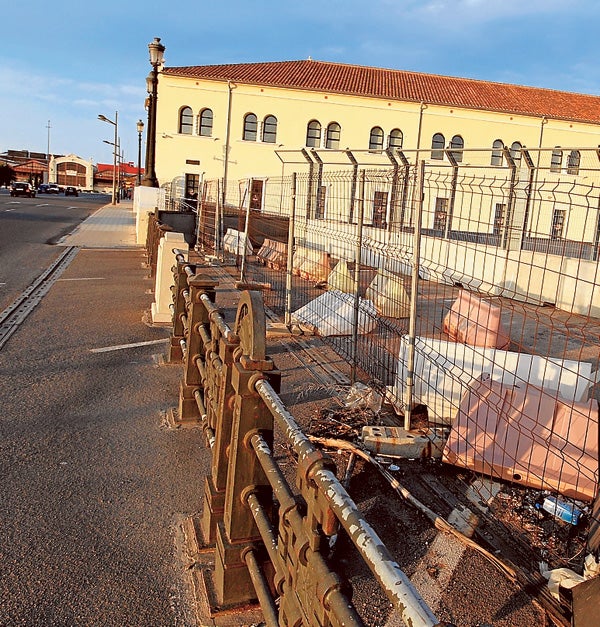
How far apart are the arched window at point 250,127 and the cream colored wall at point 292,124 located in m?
0.38

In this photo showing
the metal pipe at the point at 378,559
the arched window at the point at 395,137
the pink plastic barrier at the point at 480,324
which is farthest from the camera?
the arched window at the point at 395,137

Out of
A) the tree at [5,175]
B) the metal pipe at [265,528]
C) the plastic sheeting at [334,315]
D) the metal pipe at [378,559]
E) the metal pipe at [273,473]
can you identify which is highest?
the tree at [5,175]

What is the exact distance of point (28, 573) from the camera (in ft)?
9.04

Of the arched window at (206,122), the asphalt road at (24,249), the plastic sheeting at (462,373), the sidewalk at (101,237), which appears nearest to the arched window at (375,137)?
the arched window at (206,122)

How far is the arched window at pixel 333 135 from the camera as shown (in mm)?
39906

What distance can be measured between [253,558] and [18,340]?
213 inches

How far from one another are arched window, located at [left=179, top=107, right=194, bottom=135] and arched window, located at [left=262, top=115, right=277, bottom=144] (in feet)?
15.7

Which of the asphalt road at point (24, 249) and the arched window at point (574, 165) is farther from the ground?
the arched window at point (574, 165)

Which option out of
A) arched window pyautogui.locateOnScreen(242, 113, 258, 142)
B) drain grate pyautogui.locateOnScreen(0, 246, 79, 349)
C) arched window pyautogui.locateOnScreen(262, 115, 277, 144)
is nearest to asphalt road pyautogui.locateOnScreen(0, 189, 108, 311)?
drain grate pyautogui.locateOnScreen(0, 246, 79, 349)

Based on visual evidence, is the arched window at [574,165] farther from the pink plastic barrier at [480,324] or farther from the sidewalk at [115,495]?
the sidewalk at [115,495]

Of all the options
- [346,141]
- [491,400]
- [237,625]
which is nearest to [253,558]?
[237,625]

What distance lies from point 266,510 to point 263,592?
34cm

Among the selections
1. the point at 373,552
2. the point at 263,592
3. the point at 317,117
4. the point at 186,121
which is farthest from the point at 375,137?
the point at 373,552

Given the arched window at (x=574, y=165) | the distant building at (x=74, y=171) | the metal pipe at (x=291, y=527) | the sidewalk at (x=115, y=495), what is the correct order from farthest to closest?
the distant building at (x=74, y=171), the arched window at (x=574, y=165), the sidewalk at (x=115, y=495), the metal pipe at (x=291, y=527)
